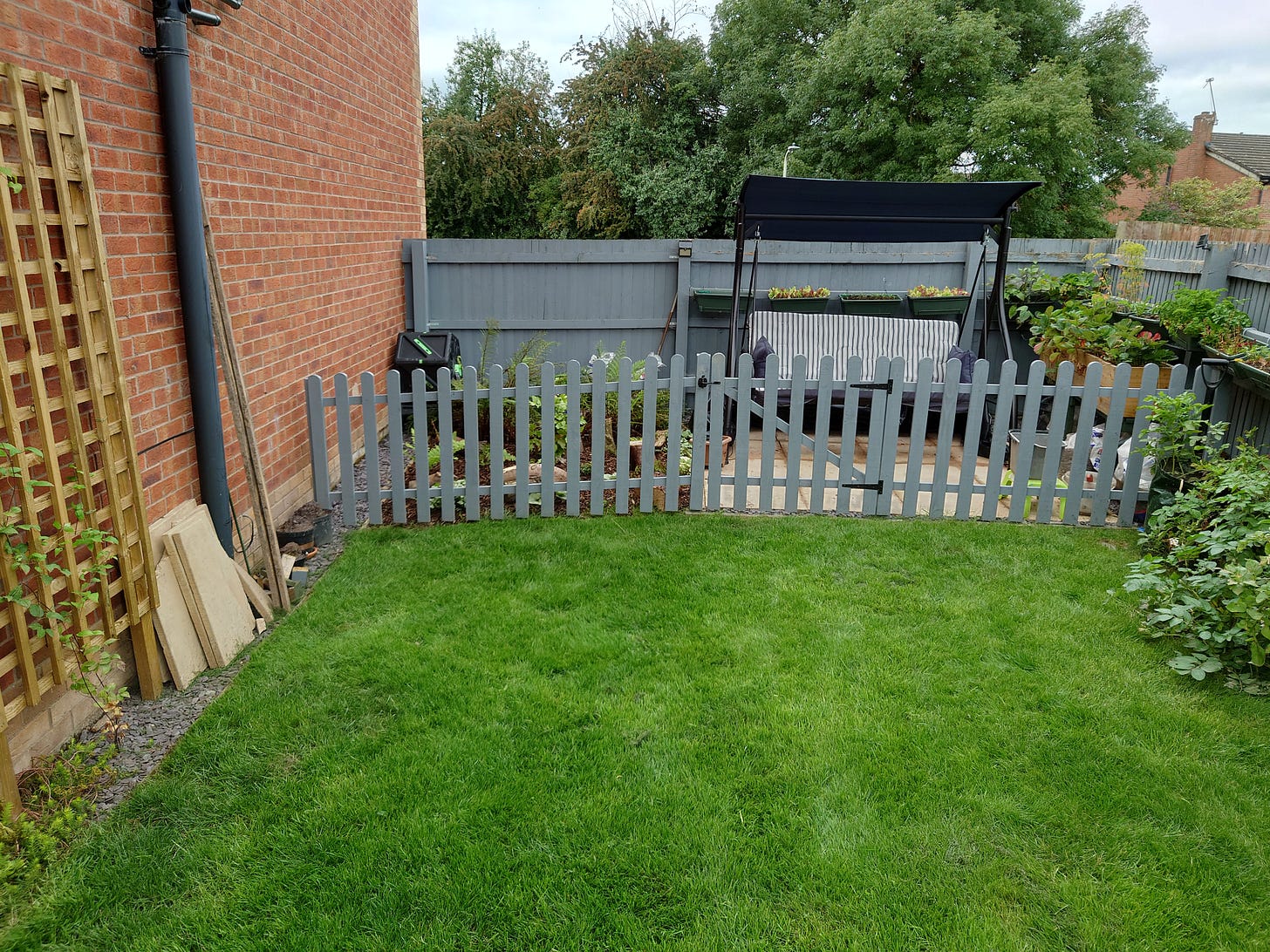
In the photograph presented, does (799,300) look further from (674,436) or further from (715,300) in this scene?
(674,436)

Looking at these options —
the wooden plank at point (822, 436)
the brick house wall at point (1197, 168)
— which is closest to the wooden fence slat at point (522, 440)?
the wooden plank at point (822, 436)

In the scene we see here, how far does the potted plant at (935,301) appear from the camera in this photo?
834 cm

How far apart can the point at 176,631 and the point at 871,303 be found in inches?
272

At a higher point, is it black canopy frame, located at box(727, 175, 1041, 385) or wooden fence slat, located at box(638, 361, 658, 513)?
black canopy frame, located at box(727, 175, 1041, 385)

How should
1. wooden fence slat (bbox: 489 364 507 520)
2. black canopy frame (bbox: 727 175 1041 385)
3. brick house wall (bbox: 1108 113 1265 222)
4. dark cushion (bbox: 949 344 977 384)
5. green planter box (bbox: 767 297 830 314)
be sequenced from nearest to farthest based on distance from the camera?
wooden fence slat (bbox: 489 364 507 520), black canopy frame (bbox: 727 175 1041 385), dark cushion (bbox: 949 344 977 384), green planter box (bbox: 767 297 830 314), brick house wall (bbox: 1108 113 1265 222)

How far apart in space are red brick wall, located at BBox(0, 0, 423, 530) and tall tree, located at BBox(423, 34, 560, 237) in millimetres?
16247

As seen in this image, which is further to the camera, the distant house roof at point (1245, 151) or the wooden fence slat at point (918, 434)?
the distant house roof at point (1245, 151)

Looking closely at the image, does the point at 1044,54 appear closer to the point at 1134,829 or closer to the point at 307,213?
the point at 307,213

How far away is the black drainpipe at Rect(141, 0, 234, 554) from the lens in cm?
340

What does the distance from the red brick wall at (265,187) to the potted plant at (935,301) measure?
491cm

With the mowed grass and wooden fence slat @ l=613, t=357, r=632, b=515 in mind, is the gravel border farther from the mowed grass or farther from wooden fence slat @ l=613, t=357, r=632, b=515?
wooden fence slat @ l=613, t=357, r=632, b=515

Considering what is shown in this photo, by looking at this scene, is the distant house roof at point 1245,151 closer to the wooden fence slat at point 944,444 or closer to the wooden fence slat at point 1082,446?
the wooden fence slat at point 1082,446

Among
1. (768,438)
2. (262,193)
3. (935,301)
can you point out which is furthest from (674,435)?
(935,301)

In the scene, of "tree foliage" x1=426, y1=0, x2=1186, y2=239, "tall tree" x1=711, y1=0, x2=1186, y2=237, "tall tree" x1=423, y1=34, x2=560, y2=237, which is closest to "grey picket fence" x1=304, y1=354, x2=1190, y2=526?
"tall tree" x1=711, y1=0, x2=1186, y2=237
